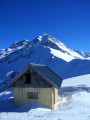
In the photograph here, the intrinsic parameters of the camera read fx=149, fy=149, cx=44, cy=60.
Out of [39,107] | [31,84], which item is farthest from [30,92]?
[39,107]

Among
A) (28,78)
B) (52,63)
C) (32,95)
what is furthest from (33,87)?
(52,63)

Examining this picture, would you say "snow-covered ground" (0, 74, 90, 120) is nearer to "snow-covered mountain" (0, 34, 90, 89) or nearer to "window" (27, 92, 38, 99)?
"window" (27, 92, 38, 99)

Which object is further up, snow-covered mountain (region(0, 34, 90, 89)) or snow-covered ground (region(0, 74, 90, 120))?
snow-covered mountain (region(0, 34, 90, 89))

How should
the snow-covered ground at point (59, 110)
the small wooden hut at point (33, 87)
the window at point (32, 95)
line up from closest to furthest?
the snow-covered ground at point (59, 110) < the small wooden hut at point (33, 87) < the window at point (32, 95)

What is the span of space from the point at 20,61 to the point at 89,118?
133 m

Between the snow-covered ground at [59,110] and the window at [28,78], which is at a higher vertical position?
the window at [28,78]

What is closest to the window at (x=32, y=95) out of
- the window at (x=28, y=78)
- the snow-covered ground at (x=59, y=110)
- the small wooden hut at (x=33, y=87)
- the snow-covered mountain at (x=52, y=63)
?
the small wooden hut at (x=33, y=87)

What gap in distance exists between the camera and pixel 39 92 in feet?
43.2

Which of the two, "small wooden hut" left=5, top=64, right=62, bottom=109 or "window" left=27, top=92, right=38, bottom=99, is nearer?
"small wooden hut" left=5, top=64, right=62, bottom=109

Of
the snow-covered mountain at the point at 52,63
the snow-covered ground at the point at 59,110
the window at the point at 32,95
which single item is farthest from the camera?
the snow-covered mountain at the point at 52,63

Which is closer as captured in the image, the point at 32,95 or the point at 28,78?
the point at 32,95

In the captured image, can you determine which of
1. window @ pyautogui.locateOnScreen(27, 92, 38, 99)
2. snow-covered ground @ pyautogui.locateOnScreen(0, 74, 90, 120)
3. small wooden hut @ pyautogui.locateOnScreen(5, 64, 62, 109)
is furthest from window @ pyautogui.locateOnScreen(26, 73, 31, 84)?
snow-covered ground @ pyautogui.locateOnScreen(0, 74, 90, 120)

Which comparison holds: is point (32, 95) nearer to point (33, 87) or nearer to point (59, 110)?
point (33, 87)

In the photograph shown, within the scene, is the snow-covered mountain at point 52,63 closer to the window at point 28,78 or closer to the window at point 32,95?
the window at point 28,78
